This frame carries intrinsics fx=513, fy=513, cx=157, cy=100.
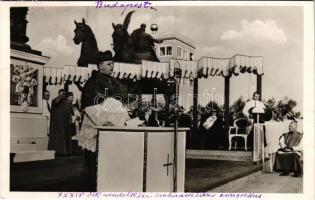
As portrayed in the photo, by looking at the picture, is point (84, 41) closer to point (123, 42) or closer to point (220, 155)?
point (123, 42)

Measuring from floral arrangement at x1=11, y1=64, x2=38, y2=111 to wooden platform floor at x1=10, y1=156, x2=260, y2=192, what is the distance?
39 cm

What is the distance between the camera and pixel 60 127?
3.21 m

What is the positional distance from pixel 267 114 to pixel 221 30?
0.60 meters

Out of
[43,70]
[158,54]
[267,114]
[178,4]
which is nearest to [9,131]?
[43,70]

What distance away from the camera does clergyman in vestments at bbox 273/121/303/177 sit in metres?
3.15

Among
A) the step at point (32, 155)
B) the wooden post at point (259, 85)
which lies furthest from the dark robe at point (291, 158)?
the step at point (32, 155)

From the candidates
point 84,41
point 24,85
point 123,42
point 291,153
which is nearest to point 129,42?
point 123,42

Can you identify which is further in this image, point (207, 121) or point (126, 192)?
point (207, 121)

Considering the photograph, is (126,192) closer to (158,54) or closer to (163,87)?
(163,87)

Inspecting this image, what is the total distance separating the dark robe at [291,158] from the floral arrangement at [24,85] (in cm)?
160

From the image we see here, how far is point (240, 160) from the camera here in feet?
10.7

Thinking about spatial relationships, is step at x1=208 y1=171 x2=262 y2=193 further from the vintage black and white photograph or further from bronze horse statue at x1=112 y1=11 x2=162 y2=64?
bronze horse statue at x1=112 y1=11 x2=162 y2=64

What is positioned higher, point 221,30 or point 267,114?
point 221,30

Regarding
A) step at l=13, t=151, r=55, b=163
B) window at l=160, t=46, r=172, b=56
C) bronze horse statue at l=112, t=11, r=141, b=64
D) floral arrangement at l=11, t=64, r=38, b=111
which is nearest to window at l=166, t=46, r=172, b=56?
window at l=160, t=46, r=172, b=56
